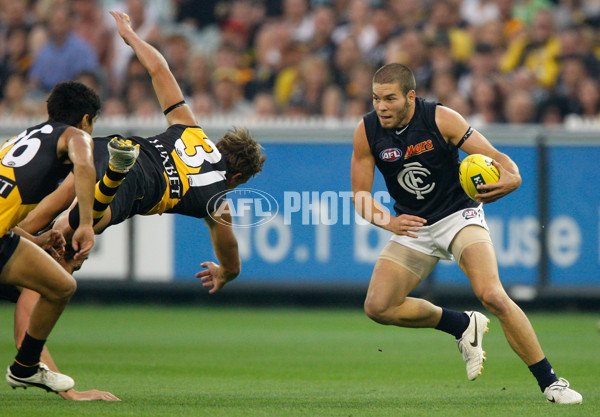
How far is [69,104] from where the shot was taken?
7145 mm

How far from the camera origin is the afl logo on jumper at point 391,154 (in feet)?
25.2

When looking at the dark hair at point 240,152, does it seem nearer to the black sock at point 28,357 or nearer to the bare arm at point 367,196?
the bare arm at point 367,196

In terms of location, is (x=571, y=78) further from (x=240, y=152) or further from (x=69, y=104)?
(x=69, y=104)

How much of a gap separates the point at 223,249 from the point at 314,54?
896 cm

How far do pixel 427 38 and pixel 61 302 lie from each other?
10137 millimetres

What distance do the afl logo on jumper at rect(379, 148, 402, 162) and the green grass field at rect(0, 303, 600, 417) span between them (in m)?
1.79

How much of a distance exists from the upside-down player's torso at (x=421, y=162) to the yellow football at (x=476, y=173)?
16.2 inches

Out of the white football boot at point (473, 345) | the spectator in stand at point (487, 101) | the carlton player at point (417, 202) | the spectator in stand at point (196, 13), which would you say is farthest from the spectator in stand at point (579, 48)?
the white football boot at point (473, 345)

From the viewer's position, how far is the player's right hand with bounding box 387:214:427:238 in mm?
7289

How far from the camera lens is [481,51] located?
1534 cm

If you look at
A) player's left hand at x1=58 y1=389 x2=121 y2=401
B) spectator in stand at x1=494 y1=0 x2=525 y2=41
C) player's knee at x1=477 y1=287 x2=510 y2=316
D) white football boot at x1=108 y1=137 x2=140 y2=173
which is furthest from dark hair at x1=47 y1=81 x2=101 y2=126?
spectator in stand at x1=494 y1=0 x2=525 y2=41

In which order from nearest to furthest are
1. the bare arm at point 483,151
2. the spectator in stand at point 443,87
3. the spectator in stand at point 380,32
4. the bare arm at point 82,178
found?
the bare arm at point 82,178, the bare arm at point 483,151, the spectator in stand at point 443,87, the spectator in stand at point 380,32

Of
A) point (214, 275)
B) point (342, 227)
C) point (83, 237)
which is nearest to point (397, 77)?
point (214, 275)

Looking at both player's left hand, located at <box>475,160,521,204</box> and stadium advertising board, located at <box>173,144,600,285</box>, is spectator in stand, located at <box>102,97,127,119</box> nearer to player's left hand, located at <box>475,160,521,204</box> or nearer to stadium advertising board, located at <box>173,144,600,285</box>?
stadium advertising board, located at <box>173,144,600,285</box>
